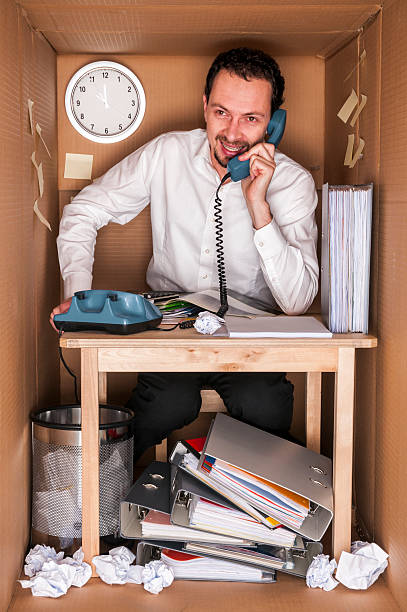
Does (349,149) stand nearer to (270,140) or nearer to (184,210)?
(270,140)

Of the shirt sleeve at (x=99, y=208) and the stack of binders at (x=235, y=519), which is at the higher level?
the shirt sleeve at (x=99, y=208)

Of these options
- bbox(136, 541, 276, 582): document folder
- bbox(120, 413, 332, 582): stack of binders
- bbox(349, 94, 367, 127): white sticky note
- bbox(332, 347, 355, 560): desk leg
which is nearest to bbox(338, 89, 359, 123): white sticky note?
bbox(349, 94, 367, 127): white sticky note

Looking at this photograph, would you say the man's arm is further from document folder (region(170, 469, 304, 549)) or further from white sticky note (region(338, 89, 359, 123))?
document folder (region(170, 469, 304, 549))

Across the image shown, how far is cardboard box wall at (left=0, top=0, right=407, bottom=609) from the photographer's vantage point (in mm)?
A: 1455

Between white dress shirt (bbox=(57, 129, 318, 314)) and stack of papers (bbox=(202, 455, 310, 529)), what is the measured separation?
58cm

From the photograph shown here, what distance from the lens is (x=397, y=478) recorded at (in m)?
1.46

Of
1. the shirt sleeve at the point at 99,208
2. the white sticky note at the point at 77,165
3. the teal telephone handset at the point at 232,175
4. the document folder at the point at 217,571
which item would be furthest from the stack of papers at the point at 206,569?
the white sticky note at the point at 77,165

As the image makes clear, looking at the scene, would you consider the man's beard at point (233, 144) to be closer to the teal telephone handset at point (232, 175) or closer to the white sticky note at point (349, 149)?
the teal telephone handset at point (232, 175)

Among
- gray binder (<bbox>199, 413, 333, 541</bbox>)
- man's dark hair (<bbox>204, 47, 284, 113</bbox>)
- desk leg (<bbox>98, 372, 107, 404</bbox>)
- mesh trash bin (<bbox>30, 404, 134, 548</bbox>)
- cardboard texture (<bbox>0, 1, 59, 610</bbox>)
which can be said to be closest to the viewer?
cardboard texture (<bbox>0, 1, 59, 610</bbox>)

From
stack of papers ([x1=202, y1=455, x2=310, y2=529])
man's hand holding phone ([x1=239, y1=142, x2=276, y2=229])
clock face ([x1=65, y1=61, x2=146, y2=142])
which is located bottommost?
stack of papers ([x1=202, y1=455, x2=310, y2=529])

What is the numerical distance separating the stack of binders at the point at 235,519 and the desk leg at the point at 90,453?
3.5 inches

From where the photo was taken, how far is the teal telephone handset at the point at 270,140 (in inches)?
68.7

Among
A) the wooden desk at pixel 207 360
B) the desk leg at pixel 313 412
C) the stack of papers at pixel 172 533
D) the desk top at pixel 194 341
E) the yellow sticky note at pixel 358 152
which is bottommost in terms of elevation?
the stack of papers at pixel 172 533

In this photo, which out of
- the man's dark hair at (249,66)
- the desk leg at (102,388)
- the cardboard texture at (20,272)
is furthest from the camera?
the desk leg at (102,388)
